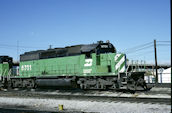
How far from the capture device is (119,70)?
13.6m

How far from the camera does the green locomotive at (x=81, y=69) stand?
13.4m

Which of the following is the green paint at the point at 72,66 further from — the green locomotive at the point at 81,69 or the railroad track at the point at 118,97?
the railroad track at the point at 118,97

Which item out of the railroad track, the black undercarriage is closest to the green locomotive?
the black undercarriage

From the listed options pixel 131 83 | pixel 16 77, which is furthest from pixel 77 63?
pixel 16 77

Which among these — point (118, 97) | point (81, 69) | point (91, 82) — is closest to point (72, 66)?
point (81, 69)

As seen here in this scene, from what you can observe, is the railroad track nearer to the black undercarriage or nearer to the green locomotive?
the black undercarriage

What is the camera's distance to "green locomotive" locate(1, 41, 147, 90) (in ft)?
44.0

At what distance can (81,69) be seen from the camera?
14906 millimetres

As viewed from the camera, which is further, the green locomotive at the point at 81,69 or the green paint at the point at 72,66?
the green paint at the point at 72,66

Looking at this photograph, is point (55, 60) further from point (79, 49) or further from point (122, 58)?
point (122, 58)

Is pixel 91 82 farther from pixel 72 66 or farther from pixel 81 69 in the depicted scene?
pixel 72 66

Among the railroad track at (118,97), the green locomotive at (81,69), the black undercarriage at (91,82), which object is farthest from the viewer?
the green locomotive at (81,69)

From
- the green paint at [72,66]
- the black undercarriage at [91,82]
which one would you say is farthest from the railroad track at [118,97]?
the green paint at [72,66]

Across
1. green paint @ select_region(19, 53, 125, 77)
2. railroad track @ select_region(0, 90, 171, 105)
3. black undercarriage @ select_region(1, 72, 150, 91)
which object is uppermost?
green paint @ select_region(19, 53, 125, 77)
